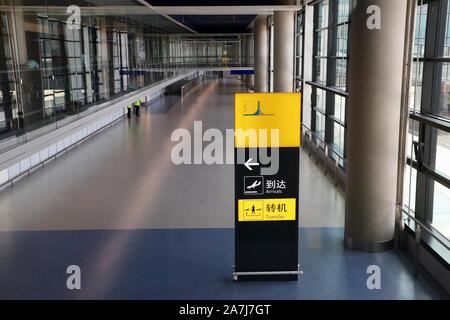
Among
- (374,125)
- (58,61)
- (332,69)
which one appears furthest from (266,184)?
(332,69)

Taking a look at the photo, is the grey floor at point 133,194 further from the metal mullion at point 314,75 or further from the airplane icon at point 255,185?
the airplane icon at point 255,185

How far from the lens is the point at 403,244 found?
8930 mm

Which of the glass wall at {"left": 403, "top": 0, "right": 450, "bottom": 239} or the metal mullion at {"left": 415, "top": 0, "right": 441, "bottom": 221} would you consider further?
the metal mullion at {"left": 415, "top": 0, "right": 441, "bottom": 221}

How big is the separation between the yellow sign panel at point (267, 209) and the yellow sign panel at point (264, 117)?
86 cm

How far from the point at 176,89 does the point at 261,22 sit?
451 inches

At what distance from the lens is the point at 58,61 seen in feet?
31.4

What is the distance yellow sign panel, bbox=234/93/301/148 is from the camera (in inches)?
273

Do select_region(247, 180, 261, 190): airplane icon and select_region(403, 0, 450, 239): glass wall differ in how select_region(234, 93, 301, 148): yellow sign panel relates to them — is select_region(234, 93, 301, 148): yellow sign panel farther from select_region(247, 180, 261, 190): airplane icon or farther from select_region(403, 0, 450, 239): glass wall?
select_region(403, 0, 450, 239): glass wall

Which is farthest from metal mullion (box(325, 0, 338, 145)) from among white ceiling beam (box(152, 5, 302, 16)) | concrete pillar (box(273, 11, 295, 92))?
concrete pillar (box(273, 11, 295, 92))

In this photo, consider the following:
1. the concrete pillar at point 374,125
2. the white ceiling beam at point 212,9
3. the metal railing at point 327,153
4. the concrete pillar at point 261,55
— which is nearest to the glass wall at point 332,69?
the metal railing at point 327,153

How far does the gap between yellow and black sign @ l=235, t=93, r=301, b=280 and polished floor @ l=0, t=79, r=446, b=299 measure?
339 millimetres

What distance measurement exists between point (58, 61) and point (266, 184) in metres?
4.87

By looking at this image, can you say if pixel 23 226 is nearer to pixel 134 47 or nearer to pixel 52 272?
pixel 52 272
